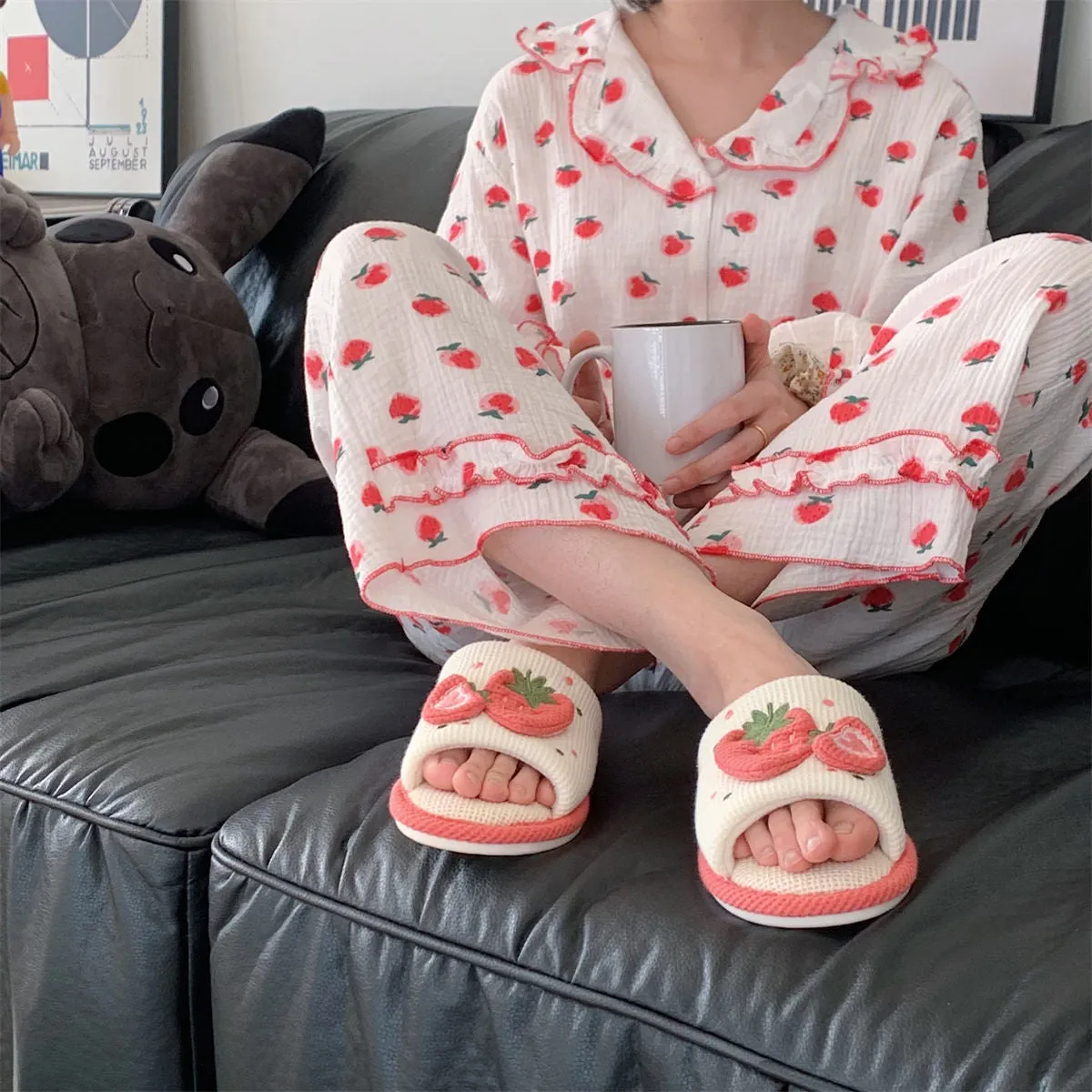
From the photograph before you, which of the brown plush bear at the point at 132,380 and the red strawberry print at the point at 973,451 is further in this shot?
the brown plush bear at the point at 132,380

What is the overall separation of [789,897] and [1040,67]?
1.06 metres

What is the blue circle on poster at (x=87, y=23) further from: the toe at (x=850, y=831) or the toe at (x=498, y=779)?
the toe at (x=850, y=831)

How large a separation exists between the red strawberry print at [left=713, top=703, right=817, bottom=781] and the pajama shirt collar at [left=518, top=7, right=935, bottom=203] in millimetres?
616

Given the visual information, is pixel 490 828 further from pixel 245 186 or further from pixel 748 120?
pixel 245 186

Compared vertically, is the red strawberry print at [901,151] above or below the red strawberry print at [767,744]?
above

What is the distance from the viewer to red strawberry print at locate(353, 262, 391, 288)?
0.87 metres

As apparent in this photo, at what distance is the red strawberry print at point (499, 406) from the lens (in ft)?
2.73

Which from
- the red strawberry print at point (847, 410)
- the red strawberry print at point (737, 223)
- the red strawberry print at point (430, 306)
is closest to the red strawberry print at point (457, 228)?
the red strawberry print at point (737, 223)

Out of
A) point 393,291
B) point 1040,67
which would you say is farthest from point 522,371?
point 1040,67

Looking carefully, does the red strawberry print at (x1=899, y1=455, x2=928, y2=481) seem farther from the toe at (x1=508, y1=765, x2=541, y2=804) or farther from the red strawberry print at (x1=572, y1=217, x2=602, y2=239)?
the red strawberry print at (x1=572, y1=217, x2=602, y2=239)

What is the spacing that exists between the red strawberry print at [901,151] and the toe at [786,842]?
2.35ft

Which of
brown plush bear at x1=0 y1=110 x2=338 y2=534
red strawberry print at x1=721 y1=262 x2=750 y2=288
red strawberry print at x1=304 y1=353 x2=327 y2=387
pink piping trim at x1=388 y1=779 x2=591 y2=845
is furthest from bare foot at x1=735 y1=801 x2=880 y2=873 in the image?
brown plush bear at x1=0 y1=110 x2=338 y2=534

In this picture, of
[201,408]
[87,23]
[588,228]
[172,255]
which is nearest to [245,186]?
[172,255]

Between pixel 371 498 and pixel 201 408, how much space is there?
2.27 feet
